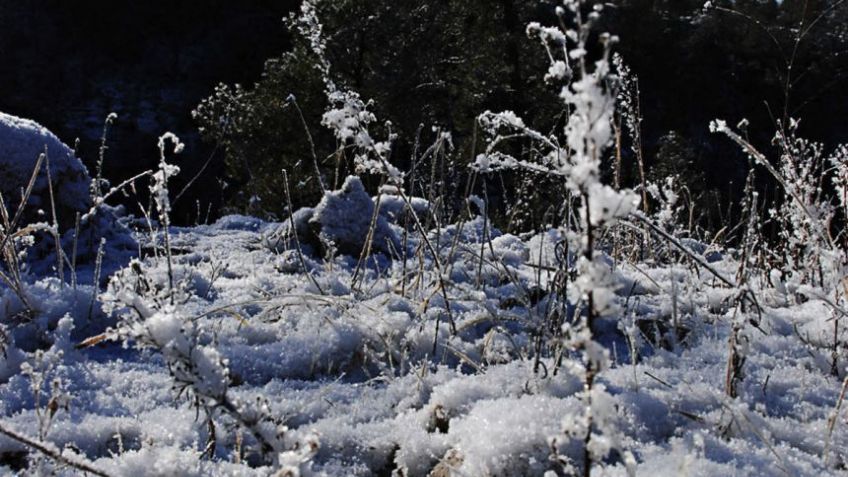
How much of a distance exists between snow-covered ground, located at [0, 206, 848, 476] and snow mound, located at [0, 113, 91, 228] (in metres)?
1.10

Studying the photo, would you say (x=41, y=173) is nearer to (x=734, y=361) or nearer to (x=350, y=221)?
(x=350, y=221)

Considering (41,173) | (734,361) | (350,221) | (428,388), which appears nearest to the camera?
(734,361)

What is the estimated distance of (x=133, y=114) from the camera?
24203 mm

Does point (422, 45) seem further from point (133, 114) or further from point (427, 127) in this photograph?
point (133, 114)

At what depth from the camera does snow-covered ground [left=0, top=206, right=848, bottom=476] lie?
130cm

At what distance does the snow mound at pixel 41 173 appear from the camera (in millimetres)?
→ 3121

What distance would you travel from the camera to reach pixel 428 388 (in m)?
1.65

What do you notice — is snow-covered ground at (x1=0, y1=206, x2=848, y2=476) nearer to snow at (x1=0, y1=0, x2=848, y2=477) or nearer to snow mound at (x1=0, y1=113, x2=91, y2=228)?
snow at (x1=0, y1=0, x2=848, y2=477)

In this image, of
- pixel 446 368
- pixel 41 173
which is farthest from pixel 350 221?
pixel 446 368

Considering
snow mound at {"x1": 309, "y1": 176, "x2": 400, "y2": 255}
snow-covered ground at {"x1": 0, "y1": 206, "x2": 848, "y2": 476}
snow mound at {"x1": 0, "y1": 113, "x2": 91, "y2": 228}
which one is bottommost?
snow-covered ground at {"x1": 0, "y1": 206, "x2": 848, "y2": 476}

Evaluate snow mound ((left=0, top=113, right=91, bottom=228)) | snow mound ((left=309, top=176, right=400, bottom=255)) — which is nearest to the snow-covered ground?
snow mound ((left=309, top=176, right=400, bottom=255))

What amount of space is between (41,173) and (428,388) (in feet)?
7.91

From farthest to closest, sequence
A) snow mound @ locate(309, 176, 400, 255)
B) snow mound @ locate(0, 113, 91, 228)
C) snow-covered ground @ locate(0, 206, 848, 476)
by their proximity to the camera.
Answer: snow mound @ locate(309, 176, 400, 255) < snow mound @ locate(0, 113, 91, 228) < snow-covered ground @ locate(0, 206, 848, 476)

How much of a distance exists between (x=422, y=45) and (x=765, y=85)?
53.4 ft
